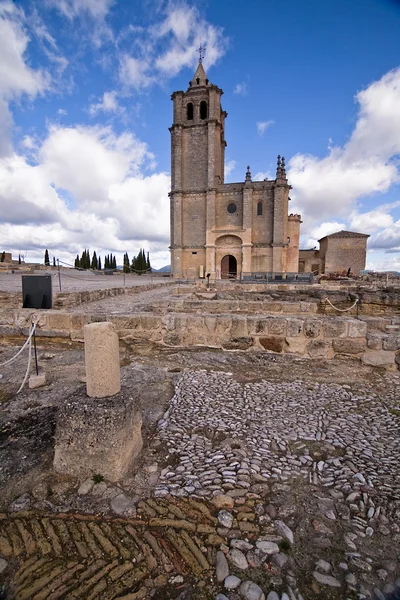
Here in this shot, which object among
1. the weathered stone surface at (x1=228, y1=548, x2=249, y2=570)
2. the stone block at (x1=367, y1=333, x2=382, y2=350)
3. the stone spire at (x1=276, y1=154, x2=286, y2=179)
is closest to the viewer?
the weathered stone surface at (x1=228, y1=548, x2=249, y2=570)

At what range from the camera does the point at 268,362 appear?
14.9 feet

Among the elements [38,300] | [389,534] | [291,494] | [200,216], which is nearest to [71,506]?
[291,494]

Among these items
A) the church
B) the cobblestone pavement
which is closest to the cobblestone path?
the cobblestone pavement

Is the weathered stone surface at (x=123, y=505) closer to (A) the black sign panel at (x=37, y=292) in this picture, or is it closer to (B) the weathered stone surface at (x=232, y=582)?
(B) the weathered stone surface at (x=232, y=582)

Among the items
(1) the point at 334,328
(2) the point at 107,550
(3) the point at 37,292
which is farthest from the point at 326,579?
(3) the point at 37,292

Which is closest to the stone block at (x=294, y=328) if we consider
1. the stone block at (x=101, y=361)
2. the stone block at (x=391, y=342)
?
the stone block at (x=391, y=342)

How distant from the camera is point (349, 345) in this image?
4.59 m

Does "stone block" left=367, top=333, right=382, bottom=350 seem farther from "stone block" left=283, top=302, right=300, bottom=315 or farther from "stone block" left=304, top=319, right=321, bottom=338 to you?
"stone block" left=283, top=302, right=300, bottom=315

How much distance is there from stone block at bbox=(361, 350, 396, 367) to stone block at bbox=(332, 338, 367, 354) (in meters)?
0.14

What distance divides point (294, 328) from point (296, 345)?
11.1 inches

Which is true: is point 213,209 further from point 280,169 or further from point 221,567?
point 221,567

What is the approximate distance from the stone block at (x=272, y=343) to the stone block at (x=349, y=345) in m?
0.81

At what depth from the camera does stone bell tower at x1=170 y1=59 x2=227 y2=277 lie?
35.7 m

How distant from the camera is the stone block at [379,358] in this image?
4.36 meters
